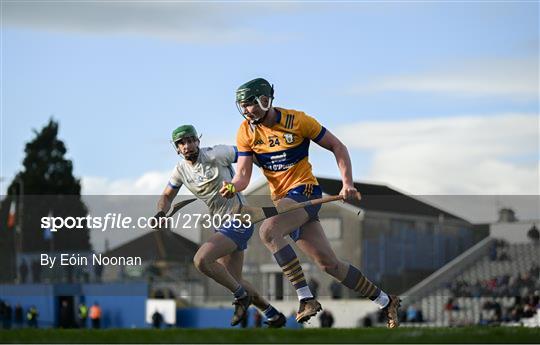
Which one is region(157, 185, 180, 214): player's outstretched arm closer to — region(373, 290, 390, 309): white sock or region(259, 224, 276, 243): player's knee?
region(259, 224, 276, 243): player's knee

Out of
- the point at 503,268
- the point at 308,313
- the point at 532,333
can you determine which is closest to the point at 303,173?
the point at 308,313

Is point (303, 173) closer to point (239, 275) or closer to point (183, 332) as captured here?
point (239, 275)

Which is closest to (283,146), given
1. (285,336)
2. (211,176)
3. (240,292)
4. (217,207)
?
(211,176)

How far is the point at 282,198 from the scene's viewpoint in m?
15.9

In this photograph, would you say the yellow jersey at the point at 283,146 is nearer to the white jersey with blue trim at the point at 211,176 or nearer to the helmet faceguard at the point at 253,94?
the helmet faceguard at the point at 253,94

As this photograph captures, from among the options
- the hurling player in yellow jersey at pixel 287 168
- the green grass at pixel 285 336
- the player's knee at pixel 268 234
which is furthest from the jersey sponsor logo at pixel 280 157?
the green grass at pixel 285 336

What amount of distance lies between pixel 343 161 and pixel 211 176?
78.7 inches

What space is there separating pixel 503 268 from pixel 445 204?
19413 millimetres

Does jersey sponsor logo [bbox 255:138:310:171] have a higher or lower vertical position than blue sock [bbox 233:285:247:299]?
higher

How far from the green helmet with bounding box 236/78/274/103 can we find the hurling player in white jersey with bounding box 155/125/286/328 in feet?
3.50

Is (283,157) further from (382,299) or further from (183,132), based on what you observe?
(382,299)

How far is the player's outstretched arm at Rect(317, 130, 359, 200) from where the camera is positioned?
608 inches

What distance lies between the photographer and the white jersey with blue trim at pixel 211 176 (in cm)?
1641

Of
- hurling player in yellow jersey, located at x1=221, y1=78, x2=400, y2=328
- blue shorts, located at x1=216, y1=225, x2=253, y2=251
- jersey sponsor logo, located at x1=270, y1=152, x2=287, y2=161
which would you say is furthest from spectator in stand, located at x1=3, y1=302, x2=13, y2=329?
jersey sponsor logo, located at x1=270, y1=152, x2=287, y2=161
